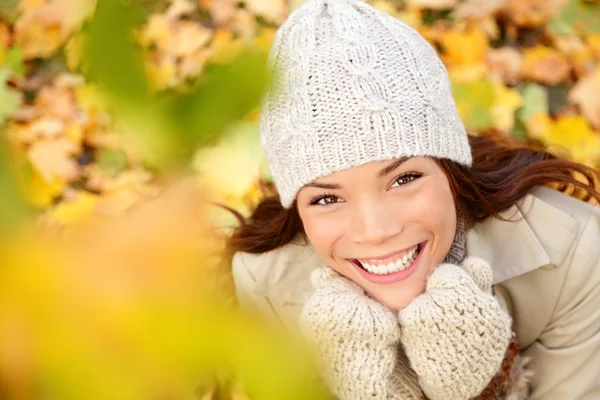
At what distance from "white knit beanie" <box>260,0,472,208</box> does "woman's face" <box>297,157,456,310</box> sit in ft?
0.10

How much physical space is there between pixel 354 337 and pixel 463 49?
138cm

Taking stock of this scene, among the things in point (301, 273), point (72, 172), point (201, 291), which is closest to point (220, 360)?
point (201, 291)

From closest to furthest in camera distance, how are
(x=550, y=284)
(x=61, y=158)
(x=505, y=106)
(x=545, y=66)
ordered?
(x=550, y=284), (x=61, y=158), (x=505, y=106), (x=545, y=66)

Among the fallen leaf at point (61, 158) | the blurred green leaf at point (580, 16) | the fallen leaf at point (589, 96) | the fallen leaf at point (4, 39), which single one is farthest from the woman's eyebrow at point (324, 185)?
the blurred green leaf at point (580, 16)

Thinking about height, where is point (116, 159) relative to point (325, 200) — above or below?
above

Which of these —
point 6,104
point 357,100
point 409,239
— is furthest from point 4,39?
point 409,239

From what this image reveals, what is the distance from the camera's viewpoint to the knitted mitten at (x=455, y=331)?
121cm

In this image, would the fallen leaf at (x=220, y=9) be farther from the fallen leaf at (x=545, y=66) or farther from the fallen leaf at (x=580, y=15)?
the fallen leaf at (x=580, y=15)

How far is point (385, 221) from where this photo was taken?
111 centimetres

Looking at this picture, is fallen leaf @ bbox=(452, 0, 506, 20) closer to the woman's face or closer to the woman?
the woman

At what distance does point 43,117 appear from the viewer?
6.77 feet

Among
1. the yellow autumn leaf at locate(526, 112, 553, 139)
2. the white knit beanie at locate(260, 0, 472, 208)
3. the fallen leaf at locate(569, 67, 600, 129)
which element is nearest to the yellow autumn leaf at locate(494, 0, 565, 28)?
the fallen leaf at locate(569, 67, 600, 129)

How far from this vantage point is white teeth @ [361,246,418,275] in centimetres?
120

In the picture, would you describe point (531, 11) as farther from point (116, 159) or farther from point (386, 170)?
point (116, 159)
